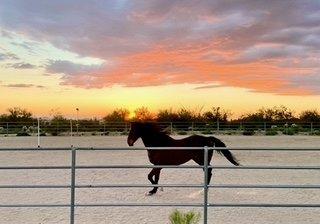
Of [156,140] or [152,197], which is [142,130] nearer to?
[156,140]

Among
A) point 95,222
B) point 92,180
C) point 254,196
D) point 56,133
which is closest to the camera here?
point 95,222

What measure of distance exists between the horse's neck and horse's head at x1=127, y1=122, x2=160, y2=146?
5 cm

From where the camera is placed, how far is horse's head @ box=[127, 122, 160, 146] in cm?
1083

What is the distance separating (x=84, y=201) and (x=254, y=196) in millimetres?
3263

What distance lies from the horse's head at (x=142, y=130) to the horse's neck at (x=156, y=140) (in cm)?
5

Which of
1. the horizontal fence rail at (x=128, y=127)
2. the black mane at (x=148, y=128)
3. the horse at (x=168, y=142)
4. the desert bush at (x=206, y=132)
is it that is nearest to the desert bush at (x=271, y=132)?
the horizontal fence rail at (x=128, y=127)

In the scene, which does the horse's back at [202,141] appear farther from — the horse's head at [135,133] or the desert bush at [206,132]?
the desert bush at [206,132]

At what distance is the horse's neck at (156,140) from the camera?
423 inches

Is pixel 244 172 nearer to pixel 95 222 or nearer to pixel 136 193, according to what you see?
pixel 136 193

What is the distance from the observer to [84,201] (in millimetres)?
9695

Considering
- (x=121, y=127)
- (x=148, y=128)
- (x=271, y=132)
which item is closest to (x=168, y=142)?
(x=148, y=128)

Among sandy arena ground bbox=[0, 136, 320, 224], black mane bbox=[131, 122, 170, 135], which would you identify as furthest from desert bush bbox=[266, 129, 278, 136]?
black mane bbox=[131, 122, 170, 135]

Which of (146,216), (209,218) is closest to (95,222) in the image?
(146,216)

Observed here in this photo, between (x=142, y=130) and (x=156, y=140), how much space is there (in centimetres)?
35
